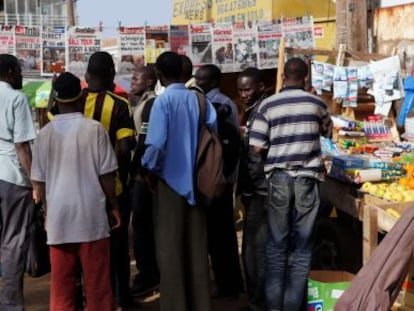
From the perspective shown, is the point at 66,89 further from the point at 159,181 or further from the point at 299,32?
the point at 299,32

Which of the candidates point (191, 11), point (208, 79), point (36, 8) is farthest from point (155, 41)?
point (36, 8)

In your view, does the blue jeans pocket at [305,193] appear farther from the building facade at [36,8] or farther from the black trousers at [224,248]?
the building facade at [36,8]

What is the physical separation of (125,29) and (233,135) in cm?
402

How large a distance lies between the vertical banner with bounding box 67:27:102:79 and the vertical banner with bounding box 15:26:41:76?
1.32 feet

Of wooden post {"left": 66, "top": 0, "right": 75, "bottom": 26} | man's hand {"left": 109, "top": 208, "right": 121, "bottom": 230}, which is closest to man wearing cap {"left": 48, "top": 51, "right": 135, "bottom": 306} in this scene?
man's hand {"left": 109, "top": 208, "right": 121, "bottom": 230}

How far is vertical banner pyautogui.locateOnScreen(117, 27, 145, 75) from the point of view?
8480 millimetres

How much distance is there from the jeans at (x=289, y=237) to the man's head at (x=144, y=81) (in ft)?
6.06

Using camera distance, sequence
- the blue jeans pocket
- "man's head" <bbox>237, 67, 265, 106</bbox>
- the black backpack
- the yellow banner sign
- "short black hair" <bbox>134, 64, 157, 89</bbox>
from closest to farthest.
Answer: the blue jeans pocket → the black backpack → "man's head" <bbox>237, 67, 265, 106</bbox> → "short black hair" <bbox>134, 64, 157, 89</bbox> → the yellow banner sign

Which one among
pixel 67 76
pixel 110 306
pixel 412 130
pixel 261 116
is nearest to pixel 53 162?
pixel 67 76

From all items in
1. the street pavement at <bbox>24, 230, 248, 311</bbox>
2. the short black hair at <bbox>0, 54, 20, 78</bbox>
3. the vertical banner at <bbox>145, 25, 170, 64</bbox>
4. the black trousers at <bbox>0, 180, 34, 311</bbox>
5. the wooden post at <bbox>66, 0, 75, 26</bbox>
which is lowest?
the street pavement at <bbox>24, 230, 248, 311</bbox>

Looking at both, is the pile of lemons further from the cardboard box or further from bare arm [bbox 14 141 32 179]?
bare arm [bbox 14 141 32 179]

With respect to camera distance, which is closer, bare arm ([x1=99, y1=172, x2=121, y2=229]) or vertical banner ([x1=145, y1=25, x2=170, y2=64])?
bare arm ([x1=99, y1=172, x2=121, y2=229])

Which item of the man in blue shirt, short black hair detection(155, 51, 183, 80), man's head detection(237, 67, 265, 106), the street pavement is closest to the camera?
the man in blue shirt

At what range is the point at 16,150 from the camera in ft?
14.8
